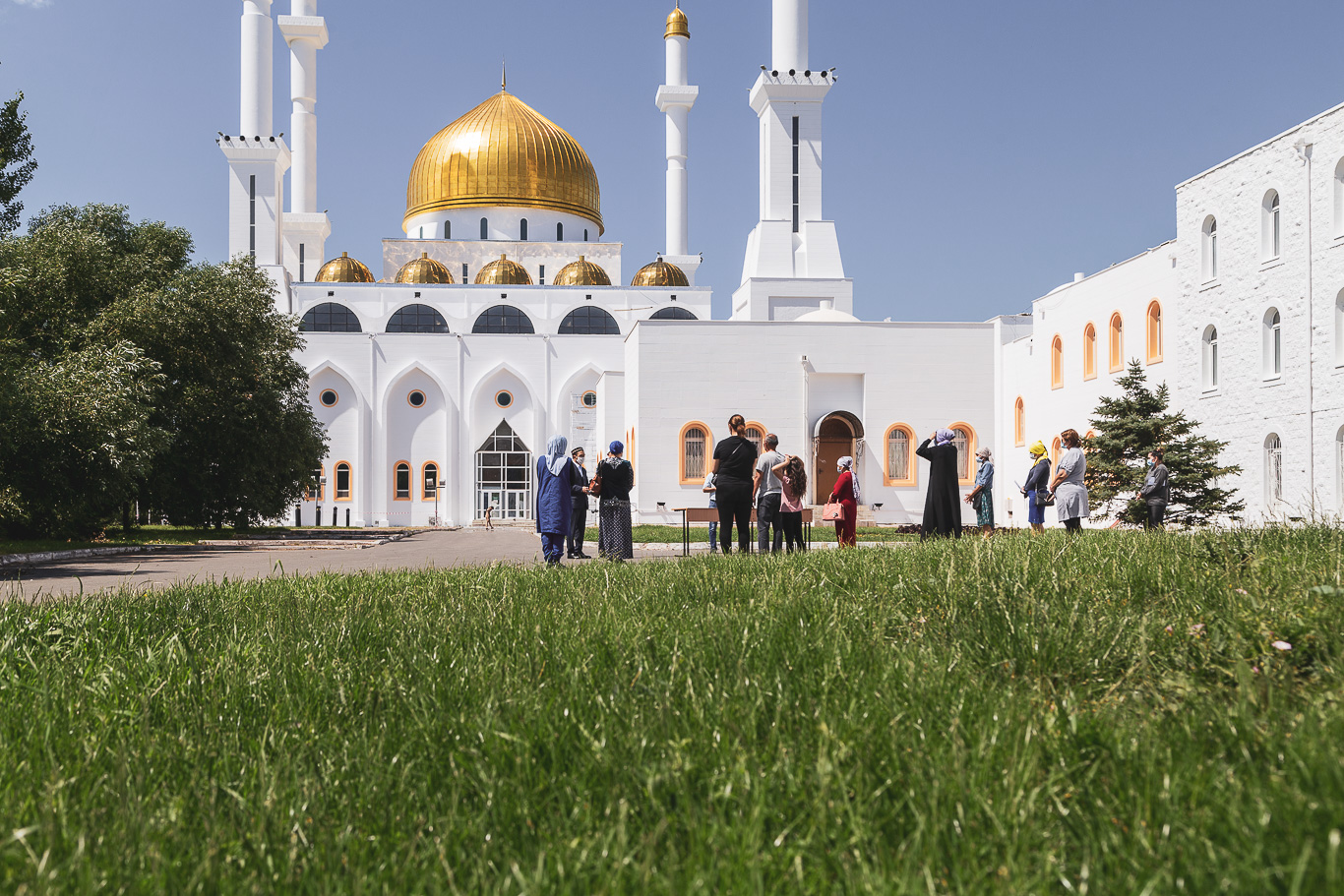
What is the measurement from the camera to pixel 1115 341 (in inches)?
1141

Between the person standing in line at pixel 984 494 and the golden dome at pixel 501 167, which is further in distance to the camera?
the golden dome at pixel 501 167

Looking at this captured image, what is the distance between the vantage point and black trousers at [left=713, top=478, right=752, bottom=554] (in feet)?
41.1

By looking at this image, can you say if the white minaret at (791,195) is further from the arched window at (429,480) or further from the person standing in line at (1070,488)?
the person standing in line at (1070,488)

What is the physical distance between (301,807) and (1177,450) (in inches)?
887

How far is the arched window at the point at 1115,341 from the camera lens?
28.6 metres

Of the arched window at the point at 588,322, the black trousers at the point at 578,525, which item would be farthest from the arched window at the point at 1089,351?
the arched window at the point at 588,322

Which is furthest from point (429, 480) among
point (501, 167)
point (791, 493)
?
point (791, 493)

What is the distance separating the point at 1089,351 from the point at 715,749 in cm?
3024

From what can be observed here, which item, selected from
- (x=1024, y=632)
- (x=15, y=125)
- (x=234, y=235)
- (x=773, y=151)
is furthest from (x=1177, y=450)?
(x=234, y=235)

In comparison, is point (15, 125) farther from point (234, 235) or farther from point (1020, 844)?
point (234, 235)

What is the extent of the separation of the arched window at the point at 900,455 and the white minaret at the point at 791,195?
10.4 metres

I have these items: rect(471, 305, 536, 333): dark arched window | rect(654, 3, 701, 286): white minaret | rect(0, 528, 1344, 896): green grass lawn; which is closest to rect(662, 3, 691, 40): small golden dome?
rect(654, 3, 701, 286): white minaret

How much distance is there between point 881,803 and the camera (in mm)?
2268

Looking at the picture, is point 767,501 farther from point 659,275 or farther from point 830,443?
point 659,275
